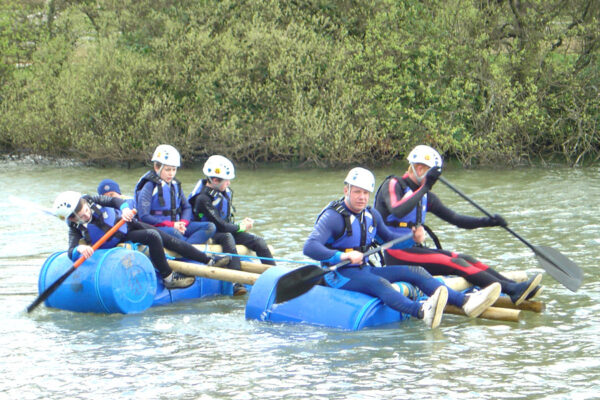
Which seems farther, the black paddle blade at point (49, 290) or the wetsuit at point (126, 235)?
the wetsuit at point (126, 235)

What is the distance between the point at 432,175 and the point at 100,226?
3.09 meters

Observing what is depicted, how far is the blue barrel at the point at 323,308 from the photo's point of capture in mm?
6992

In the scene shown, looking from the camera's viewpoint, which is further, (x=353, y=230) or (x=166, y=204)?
(x=166, y=204)

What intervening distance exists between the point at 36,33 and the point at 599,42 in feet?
54.8

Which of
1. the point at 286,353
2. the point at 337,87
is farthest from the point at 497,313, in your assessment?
the point at 337,87

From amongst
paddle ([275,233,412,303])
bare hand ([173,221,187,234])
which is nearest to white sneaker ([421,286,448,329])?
paddle ([275,233,412,303])

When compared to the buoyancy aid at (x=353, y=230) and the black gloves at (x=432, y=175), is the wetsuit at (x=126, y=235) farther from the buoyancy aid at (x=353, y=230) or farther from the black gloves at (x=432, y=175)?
the black gloves at (x=432, y=175)

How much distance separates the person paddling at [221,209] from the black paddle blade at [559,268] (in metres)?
2.72

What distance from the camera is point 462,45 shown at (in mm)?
19938

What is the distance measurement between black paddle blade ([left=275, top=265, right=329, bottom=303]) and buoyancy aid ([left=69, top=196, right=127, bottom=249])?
186 cm

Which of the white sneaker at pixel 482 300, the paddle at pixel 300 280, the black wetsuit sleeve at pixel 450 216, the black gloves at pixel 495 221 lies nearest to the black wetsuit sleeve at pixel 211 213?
the paddle at pixel 300 280

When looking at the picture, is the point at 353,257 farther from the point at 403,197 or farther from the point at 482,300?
the point at 482,300

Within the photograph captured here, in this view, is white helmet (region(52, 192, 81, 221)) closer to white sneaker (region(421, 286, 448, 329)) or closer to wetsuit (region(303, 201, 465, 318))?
wetsuit (region(303, 201, 465, 318))

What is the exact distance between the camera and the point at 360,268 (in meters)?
7.25
